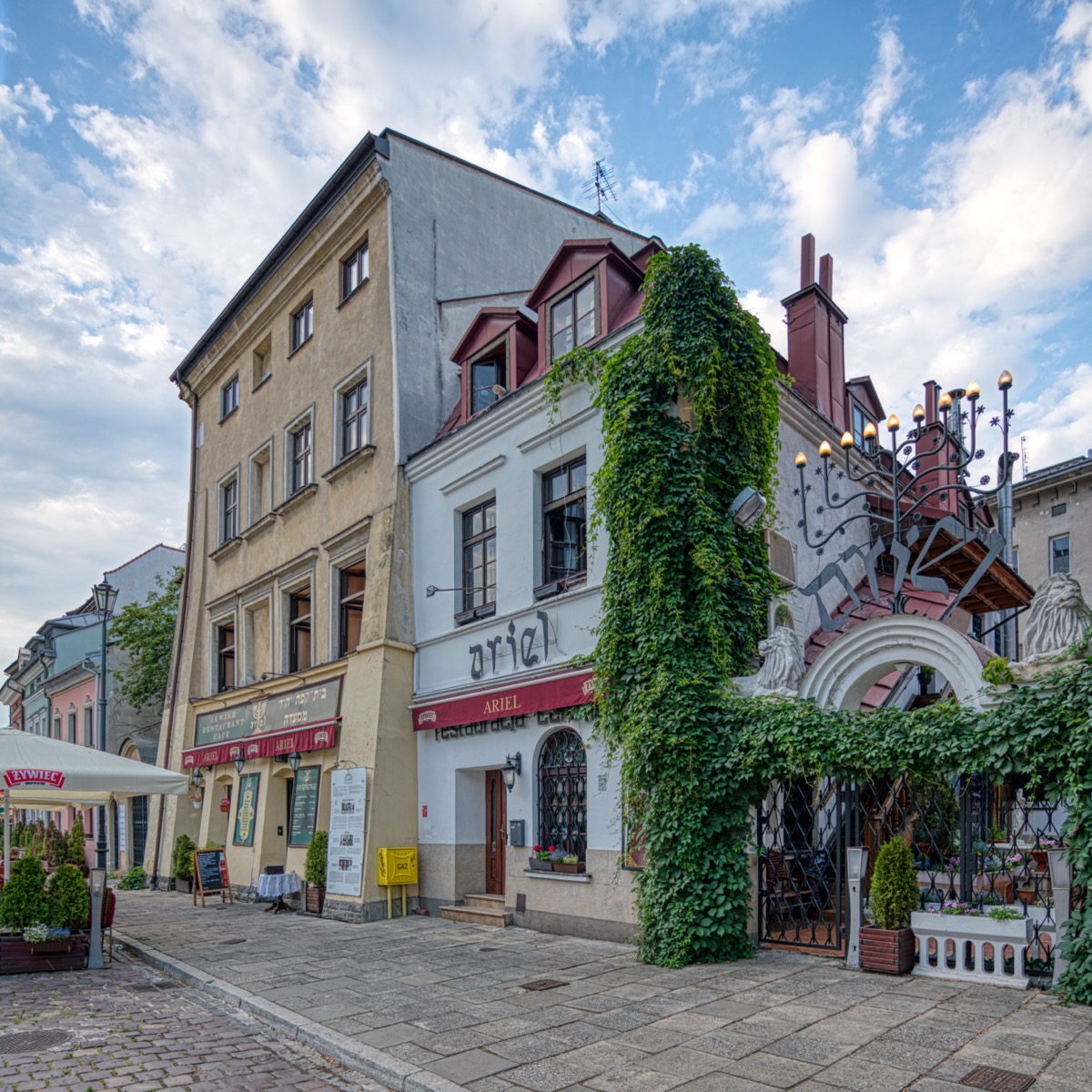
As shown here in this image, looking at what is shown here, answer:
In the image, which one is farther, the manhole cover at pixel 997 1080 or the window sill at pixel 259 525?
the window sill at pixel 259 525

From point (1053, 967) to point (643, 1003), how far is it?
11.5 ft

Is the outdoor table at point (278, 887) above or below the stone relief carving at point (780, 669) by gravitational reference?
below

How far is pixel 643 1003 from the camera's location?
8031 millimetres

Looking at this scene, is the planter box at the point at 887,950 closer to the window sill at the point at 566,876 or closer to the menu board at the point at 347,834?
the window sill at the point at 566,876

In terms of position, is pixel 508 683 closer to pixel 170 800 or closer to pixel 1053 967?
pixel 1053 967

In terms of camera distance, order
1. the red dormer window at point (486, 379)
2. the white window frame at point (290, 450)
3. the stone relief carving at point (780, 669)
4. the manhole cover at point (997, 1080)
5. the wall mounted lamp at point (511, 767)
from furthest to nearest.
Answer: the white window frame at point (290, 450), the red dormer window at point (486, 379), the wall mounted lamp at point (511, 767), the stone relief carving at point (780, 669), the manhole cover at point (997, 1080)

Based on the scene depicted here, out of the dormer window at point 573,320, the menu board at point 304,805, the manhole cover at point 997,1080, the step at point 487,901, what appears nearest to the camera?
the manhole cover at point 997,1080

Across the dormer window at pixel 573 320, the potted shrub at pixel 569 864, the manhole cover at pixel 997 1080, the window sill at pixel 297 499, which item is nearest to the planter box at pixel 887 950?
the manhole cover at pixel 997 1080

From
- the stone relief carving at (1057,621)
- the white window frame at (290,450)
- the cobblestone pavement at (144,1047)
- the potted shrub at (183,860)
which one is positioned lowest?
the potted shrub at (183,860)

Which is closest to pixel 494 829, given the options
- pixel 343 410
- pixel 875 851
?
pixel 875 851

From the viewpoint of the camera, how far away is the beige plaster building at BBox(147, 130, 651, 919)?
1576 cm

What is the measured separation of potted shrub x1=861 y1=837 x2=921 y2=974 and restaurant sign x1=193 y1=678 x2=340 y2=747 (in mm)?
10153

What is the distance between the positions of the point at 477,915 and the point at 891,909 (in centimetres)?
660

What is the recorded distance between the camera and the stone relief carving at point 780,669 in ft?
32.7
